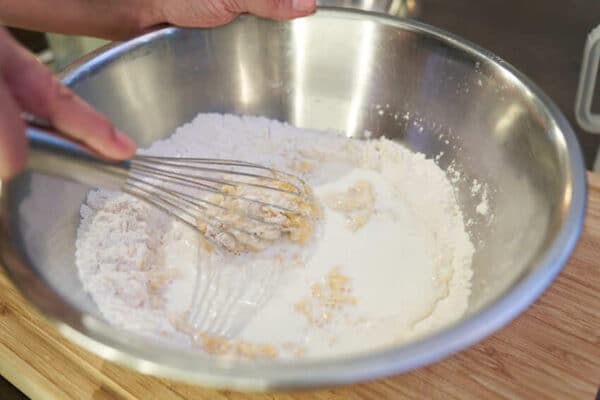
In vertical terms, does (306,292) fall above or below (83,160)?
below

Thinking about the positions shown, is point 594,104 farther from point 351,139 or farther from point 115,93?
point 115,93

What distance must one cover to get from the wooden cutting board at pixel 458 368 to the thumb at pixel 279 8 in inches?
22.3

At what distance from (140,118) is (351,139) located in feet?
1.18

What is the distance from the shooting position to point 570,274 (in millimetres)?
788

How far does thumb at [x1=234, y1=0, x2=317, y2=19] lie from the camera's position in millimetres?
911

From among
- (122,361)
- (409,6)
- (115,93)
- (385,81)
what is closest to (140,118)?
(115,93)

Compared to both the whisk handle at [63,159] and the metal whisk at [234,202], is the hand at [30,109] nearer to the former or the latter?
the whisk handle at [63,159]

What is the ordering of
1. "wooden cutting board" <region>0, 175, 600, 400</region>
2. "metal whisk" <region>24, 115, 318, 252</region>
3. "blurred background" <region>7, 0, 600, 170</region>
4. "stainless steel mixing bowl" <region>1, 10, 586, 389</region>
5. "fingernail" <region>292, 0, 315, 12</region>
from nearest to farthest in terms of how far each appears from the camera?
"stainless steel mixing bowl" <region>1, 10, 586, 389</region> → "wooden cutting board" <region>0, 175, 600, 400</region> → "metal whisk" <region>24, 115, 318, 252</region> → "fingernail" <region>292, 0, 315, 12</region> → "blurred background" <region>7, 0, 600, 170</region>

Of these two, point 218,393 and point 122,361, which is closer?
point 122,361

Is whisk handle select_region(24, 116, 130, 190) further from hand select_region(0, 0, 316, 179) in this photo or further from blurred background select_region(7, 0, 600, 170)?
blurred background select_region(7, 0, 600, 170)

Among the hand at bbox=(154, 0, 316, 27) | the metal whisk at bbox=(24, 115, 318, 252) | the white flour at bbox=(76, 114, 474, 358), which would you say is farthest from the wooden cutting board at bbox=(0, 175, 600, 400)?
the hand at bbox=(154, 0, 316, 27)

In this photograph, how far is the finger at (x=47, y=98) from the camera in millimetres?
547

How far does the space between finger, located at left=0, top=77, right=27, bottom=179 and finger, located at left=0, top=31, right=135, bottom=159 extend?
3 cm

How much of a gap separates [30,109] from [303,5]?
0.50m
